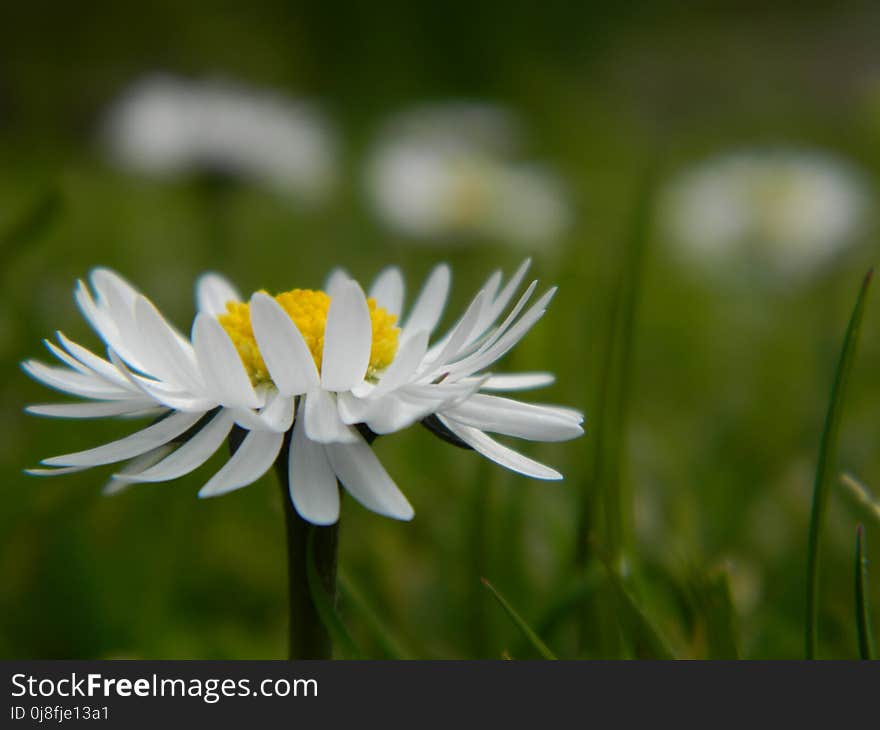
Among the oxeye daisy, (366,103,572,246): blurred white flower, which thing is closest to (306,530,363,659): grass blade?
the oxeye daisy

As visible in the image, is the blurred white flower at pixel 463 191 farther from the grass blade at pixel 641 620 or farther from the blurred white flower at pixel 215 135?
the grass blade at pixel 641 620

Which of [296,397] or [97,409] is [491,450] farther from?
[97,409]

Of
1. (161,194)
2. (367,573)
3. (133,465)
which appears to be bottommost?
(367,573)

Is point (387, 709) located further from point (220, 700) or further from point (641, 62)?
point (641, 62)

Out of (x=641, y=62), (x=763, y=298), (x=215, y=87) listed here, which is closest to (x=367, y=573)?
(x=763, y=298)

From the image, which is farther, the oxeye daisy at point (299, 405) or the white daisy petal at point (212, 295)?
the white daisy petal at point (212, 295)

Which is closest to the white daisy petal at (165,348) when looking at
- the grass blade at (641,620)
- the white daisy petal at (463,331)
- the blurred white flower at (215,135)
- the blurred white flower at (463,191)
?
the white daisy petal at (463,331)

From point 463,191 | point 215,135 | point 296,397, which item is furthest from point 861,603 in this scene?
point 463,191
